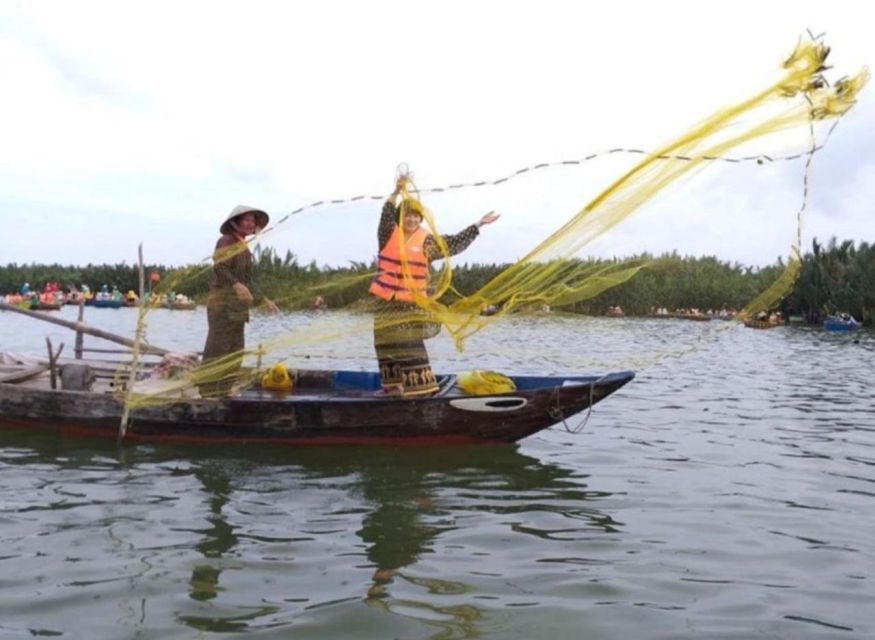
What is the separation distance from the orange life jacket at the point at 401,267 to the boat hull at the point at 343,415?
3.21 ft

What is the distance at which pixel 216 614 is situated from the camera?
14.0 feet

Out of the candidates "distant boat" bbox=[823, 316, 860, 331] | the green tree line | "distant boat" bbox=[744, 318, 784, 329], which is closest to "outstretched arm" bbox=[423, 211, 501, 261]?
the green tree line

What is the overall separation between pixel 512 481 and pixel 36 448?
4.41 meters

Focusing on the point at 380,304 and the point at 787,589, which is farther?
the point at 380,304

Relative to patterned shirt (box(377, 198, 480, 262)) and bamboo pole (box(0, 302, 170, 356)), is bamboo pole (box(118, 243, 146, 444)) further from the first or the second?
patterned shirt (box(377, 198, 480, 262))

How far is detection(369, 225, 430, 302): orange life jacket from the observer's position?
7223 millimetres

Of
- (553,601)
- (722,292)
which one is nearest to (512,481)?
(553,601)

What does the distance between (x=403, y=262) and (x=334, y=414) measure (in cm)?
158

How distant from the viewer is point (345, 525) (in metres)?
5.70

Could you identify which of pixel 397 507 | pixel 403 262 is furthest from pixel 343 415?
pixel 397 507

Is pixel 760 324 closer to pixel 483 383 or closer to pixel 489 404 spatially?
pixel 483 383

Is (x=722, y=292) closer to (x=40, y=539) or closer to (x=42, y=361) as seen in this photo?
(x=42, y=361)

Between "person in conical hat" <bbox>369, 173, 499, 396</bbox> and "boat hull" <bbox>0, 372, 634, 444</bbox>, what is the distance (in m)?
0.59

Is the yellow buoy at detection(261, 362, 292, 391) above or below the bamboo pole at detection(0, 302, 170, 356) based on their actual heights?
below
